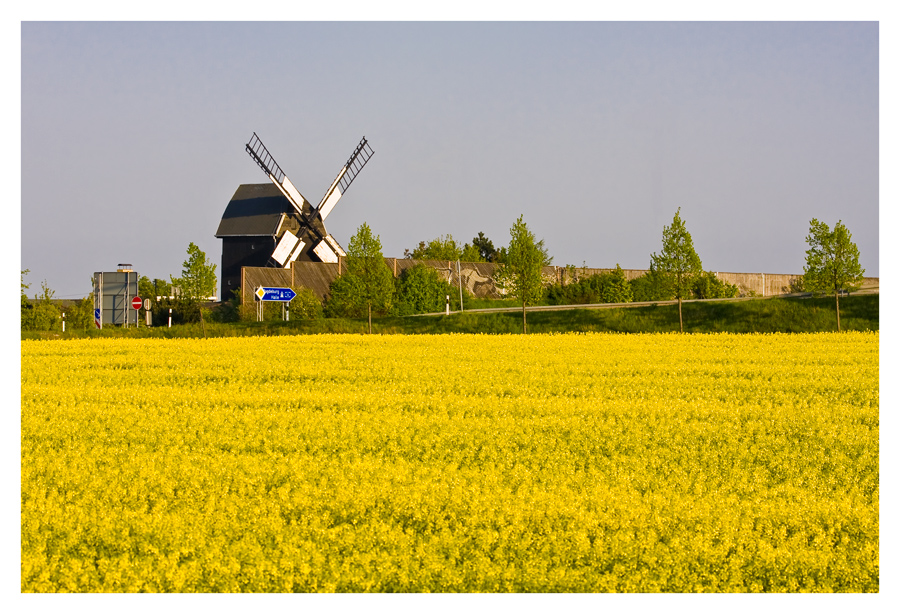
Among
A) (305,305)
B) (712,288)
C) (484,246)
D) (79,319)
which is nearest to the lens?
(79,319)

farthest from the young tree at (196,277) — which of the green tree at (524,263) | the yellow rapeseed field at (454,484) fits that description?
the yellow rapeseed field at (454,484)

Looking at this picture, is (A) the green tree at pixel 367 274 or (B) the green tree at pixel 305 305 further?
(B) the green tree at pixel 305 305

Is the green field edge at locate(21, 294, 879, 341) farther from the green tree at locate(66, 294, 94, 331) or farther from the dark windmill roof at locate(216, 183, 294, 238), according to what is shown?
the dark windmill roof at locate(216, 183, 294, 238)

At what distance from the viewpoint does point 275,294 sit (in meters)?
49.8

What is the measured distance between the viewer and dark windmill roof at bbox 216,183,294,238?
67125mm

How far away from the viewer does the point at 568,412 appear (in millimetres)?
15008

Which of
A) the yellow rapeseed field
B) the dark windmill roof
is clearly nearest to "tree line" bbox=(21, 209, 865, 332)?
the dark windmill roof

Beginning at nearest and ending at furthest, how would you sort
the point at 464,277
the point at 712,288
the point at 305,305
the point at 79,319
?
the point at 79,319 < the point at 305,305 < the point at 712,288 < the point at 464,277

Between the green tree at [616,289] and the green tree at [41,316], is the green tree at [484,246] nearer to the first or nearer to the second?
the green tree at [616,289]

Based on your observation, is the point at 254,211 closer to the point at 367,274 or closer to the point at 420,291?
the point at 420,291

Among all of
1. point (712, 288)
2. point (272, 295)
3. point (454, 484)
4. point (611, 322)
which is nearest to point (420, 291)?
point (272, 295)

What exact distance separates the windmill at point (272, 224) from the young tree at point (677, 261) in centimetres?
3223

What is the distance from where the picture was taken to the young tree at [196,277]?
54.2 meters
